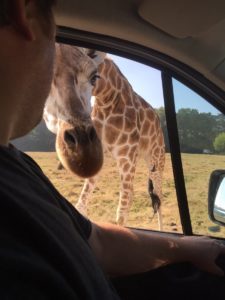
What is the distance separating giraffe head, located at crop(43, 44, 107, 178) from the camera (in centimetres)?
221

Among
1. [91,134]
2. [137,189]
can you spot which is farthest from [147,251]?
[137,189]

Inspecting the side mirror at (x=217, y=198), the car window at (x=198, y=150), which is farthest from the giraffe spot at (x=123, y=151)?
the side mirror at (x=217, y=198)

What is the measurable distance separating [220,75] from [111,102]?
9.30 feet

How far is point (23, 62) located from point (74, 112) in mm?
2017

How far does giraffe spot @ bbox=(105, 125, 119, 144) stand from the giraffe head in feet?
3.34

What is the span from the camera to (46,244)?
1.86 feet

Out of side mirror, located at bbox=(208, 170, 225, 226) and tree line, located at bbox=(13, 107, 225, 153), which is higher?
tree line, located at bbox=(13, 107, 225, 153)

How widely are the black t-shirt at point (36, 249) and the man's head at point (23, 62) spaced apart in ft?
0.17

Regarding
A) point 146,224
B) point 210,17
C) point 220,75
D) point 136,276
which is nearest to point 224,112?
point 220,75

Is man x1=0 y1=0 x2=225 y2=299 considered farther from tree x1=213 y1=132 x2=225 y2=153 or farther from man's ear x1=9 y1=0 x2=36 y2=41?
tree x1=213 y1=132 x2=225 y2=153

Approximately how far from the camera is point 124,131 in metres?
4.05

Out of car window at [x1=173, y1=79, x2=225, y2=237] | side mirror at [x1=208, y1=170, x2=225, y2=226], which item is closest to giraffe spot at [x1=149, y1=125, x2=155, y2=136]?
car window at [x1=173, y1=79, x2=225, y2=237]

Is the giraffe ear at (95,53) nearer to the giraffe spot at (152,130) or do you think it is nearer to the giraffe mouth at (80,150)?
the giraffe mouth at (80,150)

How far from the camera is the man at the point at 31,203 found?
1.72ft
